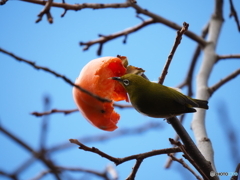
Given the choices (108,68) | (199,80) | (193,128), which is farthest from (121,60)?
(199,80)

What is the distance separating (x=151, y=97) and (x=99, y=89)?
0.30 m

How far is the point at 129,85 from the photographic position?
1.92 meters

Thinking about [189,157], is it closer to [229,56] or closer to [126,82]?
[126,82]

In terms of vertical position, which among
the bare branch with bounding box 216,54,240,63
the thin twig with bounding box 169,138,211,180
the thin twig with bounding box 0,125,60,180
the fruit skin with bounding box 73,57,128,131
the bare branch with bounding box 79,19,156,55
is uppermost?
the bare branch with bounding box 79,19,156,55

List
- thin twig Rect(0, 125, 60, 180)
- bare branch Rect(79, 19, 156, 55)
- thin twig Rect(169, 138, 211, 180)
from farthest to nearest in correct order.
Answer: bare branch Rect(79, 19, 156, 55)
thin twig Rect(169, 138, 211, 180)
thin twig Rect(0, 125, 60, 180)

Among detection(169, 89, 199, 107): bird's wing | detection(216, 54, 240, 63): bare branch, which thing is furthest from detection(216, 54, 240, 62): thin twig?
detection(169, 89, 199, 107): bird's wing

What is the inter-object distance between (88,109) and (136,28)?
155cm

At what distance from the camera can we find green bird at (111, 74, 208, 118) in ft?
6.04

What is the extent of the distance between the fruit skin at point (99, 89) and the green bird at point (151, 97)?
63mm

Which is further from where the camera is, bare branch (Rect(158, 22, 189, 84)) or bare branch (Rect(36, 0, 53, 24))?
bare branch (Rect(36, 0, 53, 24))

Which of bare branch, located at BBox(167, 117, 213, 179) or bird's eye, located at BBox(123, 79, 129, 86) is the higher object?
bird's eye, located at BBox(123, 79, 129, 86)

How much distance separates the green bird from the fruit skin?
0.06 metres

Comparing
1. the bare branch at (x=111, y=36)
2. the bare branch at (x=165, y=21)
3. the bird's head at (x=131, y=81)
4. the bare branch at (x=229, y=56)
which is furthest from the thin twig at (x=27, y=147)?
the bare branch at (x=229, y=56)

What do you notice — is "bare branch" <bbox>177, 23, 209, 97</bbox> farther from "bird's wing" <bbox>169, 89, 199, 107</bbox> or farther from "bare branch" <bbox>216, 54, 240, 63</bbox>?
"bird's wing" <bbox>169, 89, 199, 107</bbox>
